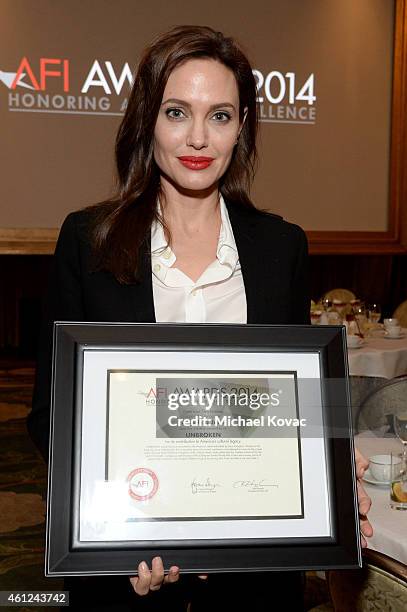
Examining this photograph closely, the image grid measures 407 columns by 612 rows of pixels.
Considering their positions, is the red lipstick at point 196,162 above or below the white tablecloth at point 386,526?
above

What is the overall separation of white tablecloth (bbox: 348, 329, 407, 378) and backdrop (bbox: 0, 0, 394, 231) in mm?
3841

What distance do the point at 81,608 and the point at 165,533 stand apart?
17.9 inches

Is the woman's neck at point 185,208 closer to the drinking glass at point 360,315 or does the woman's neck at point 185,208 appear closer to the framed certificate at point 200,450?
the framed certificate at point 200,450

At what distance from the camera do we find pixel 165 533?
1.29m

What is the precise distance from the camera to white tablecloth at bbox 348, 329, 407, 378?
541 centimetres

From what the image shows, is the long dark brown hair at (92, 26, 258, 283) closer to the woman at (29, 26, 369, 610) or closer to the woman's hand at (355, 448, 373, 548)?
the woman at (29, 26, 369, 610)

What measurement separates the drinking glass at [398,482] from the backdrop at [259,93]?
20.6ft

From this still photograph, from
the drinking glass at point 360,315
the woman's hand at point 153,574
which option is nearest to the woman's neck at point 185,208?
the woman's hand at point 153,574

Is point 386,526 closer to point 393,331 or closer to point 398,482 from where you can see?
point 398,482

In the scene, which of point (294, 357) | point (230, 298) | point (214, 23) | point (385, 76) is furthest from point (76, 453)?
point (385, 76)

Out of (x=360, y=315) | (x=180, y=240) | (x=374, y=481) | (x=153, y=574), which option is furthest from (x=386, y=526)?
(x=360, y=315)

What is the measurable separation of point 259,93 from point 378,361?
14.4ft

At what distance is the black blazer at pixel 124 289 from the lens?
1.65 meters

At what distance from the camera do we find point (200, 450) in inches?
52.4
